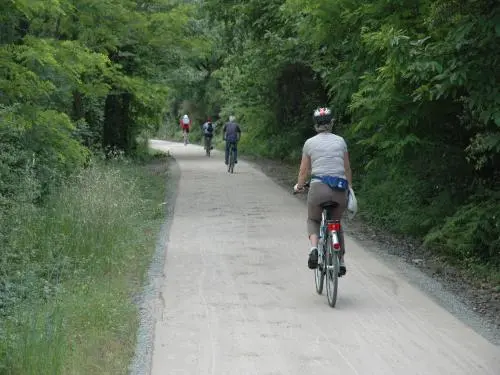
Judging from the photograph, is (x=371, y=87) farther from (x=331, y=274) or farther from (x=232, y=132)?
(x=232, y=132)

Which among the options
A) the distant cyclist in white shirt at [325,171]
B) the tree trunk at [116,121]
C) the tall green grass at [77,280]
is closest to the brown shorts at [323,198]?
the distant cyclist in white shirt at [325,171]

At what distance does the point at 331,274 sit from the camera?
26.9 ft

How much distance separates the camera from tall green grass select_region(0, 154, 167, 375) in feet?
19.6

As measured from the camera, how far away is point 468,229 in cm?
1084

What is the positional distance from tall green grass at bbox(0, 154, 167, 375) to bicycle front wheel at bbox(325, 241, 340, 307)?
6.85ft

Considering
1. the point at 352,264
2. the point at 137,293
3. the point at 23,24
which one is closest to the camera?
the point at 137,293

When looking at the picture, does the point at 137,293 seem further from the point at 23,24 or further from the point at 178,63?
the point at 178,63

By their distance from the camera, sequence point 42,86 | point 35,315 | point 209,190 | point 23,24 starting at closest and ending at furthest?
point 35,315
point 42,86
point 23,24
point 209,190

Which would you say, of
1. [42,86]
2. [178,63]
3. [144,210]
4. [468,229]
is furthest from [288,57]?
[468,229]

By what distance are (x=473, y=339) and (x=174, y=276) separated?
4.04 meters

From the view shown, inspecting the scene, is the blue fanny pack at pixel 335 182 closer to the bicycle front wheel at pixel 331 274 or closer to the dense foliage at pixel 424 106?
the bicycle front wheel at pixel 331 274

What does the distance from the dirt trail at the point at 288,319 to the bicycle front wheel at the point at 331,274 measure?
0.41 feet

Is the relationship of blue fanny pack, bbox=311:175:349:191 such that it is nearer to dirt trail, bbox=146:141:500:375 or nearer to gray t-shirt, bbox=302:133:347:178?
gray t-shirt, bbox=302:133:347:178

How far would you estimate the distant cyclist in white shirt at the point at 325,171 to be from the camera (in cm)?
827
